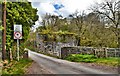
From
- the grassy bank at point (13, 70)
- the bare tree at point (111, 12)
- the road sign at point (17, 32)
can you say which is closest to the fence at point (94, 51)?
the bare tree at point (111, 12)

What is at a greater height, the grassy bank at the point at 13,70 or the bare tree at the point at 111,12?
the bare tree at the point at 111,12

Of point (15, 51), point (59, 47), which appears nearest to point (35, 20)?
point (15, 51)

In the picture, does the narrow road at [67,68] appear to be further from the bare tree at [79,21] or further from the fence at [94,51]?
the bare tree at [79,21]

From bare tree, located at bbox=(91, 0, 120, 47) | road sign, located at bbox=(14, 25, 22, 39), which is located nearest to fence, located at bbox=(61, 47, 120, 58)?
bare tree, located at bbox=(91, 0, 120, 47)

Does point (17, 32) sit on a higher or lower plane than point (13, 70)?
higher

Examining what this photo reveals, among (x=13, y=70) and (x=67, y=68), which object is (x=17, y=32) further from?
(x=13, y=70)

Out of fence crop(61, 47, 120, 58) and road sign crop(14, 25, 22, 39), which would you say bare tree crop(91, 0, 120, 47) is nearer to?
fence crop(61, 47, 120, 58)

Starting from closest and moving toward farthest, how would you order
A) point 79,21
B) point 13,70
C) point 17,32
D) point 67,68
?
point 13,70 → point 67,68 → point 17,32 → point 79,21

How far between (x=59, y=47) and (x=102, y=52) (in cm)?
424

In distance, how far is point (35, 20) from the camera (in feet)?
53.1

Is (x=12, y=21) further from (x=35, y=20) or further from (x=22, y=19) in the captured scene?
(x=35, y=20)

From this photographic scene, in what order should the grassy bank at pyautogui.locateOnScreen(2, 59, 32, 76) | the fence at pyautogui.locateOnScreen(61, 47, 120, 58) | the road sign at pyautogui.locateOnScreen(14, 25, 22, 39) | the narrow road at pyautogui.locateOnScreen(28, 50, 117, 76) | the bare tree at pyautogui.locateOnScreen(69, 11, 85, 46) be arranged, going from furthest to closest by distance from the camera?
1. the bare tree at pyautogui.locateOnScreen(69, 11, 85, 46)
2. the fence at pyautogui.locateOnScreen(61, 47, 120, 58)
3. the road sign at pyautogui.locateOnScreen(14, 25, 22, 39)
4. the narrow road at pyautogui.locateOnScreen(28, 50, 117, 76)
5. the grassy bank at pyautogui.locateOnScreen(2, 59, 32, 76)

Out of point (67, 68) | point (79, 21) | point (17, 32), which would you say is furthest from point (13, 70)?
point (79, 21)

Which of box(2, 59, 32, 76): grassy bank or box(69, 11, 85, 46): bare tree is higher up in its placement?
box(69, 11, 85, 46): bare tree
